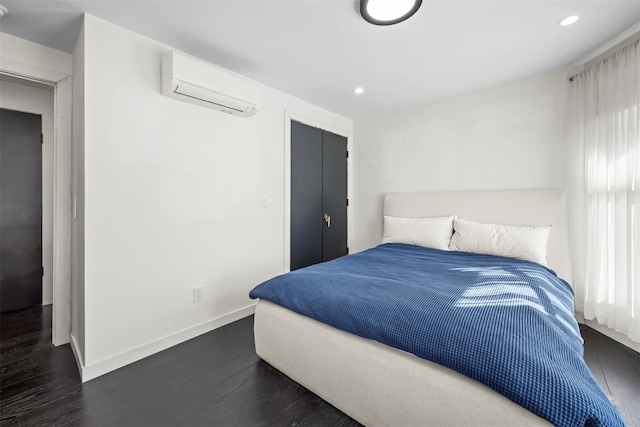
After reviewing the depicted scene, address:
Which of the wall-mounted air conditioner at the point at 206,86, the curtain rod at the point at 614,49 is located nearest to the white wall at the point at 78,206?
the wall-mounted air conditioner at the point at 206,86

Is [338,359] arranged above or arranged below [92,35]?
below

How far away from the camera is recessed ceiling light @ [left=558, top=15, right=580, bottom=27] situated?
5.94ft

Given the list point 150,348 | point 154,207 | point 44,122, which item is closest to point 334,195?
point 154,207

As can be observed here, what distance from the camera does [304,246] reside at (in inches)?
134

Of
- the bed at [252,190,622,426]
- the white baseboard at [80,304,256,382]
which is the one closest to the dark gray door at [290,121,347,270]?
the white baseboard at [80,304,256,382]

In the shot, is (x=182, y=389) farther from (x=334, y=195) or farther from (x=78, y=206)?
(x=334, y=195)

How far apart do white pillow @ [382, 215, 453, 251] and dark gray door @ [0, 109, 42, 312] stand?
3.95 m

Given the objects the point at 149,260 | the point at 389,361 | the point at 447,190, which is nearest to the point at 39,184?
the point at 149,260

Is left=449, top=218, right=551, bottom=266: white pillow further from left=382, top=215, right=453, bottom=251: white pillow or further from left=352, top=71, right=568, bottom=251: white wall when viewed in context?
left=352, top=71, right=568, bottom=251: white wall

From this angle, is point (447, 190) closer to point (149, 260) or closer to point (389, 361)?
point (389, 361)

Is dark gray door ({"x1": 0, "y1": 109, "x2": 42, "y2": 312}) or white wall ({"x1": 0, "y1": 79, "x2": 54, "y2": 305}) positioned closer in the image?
white wall ({"x1": 0, "y1": 79, "x2": 54, "y2": 305})

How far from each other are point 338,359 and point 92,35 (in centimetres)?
258

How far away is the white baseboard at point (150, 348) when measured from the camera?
5.81 ft

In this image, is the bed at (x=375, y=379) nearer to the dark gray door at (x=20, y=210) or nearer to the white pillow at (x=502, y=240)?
the white pillow at (x=502, y=240)
